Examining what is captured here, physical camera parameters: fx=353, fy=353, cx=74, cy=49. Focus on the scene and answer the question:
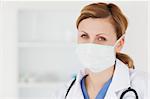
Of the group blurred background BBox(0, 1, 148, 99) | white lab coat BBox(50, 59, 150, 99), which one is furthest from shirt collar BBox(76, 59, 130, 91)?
blurred background BBox(0, 1, 148, 99)

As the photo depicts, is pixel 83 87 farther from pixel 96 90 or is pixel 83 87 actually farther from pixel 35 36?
pixel 35 36

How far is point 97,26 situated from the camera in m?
1.39

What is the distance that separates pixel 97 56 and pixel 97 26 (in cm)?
16

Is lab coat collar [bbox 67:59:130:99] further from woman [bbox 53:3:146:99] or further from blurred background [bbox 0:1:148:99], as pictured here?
blurred background [bbox 0:1:148:99]

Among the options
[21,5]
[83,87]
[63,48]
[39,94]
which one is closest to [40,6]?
[21,5]

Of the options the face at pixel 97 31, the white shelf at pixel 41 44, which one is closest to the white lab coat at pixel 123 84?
the face at pixel 97 31

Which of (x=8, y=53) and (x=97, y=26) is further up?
(x=97, y=26)

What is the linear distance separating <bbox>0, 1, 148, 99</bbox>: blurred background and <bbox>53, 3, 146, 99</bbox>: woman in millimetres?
1743

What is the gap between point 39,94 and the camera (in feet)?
11.2

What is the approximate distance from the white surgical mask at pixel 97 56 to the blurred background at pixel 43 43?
5.82ft

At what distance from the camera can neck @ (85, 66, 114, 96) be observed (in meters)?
1.48

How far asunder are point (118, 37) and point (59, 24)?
199 cm

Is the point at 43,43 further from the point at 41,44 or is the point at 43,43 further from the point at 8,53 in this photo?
the point at 8,53

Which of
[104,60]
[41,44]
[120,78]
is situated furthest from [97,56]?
[41,44]
